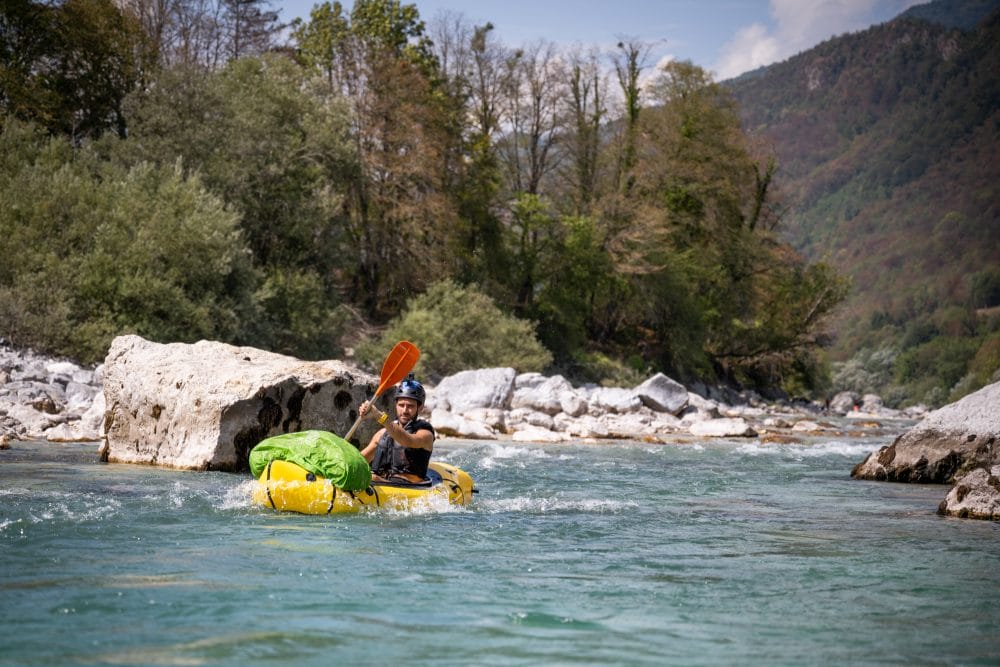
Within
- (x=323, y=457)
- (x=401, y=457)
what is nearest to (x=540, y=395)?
(x=401, y=457)

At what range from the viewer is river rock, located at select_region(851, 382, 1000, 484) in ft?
37.3

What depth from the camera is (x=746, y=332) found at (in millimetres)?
38062

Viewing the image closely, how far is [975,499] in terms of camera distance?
890 centimetres

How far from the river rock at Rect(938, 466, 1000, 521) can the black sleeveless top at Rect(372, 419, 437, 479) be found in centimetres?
473

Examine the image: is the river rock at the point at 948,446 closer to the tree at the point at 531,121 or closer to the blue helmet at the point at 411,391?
the blue helmet at the point at 411,391

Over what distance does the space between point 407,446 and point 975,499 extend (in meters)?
5.07

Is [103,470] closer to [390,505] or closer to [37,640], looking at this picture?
[390,505]

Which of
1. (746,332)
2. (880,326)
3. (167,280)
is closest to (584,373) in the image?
(746,332)

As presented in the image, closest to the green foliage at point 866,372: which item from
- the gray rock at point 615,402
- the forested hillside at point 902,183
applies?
the forested hillside at point 902,183

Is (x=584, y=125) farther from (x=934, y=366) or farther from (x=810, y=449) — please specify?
(x=934, y=366)

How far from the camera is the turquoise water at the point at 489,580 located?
439 cm

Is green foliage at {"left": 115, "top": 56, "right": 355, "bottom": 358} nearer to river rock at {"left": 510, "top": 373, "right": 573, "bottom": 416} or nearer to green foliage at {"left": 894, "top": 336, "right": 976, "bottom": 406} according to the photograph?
river rock at {"left": 510, "top": 373, "right": 573, "bottom": 416}

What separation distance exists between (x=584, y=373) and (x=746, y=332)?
29.3 feet

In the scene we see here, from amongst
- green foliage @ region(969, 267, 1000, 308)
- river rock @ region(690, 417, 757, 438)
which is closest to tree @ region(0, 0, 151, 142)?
river rock @ region(690, 417, 757, 438)
